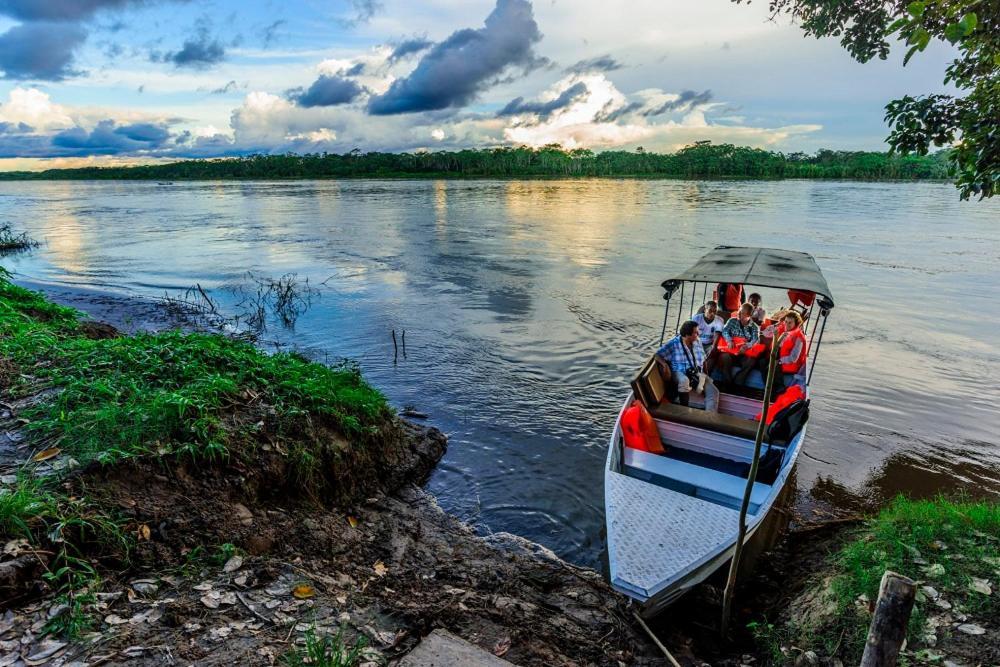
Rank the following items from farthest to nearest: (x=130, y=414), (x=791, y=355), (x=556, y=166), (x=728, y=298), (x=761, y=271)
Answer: (x=556, y=166), (x=728, y=298), (x=791, y=355), (x=761, y=271), (x=130, y=414)

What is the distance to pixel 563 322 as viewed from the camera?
17094 mm

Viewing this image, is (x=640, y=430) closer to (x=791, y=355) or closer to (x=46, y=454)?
(x=791, y=355)

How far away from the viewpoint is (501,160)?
140000 millimetres

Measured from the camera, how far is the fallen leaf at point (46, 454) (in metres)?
4.58

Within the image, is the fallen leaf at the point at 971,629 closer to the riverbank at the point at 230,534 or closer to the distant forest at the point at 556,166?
the riverbank at the point at 230,534

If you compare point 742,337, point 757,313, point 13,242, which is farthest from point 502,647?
point 13,242

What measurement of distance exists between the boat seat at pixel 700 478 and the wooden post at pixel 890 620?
312 cm

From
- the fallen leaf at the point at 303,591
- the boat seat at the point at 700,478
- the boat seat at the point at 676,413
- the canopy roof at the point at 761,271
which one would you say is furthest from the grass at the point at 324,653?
the canopy roof at the point at 761,271

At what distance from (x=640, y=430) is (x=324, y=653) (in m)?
4.94

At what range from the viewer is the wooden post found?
9.00 feet

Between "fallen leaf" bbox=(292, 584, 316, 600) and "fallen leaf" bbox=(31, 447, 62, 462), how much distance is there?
2550 mm

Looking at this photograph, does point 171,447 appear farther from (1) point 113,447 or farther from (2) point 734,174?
(2) point 734,174

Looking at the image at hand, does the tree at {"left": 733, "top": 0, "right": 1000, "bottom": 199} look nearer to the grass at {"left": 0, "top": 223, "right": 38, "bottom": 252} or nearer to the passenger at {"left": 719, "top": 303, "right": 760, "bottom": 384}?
the passenger at {"left": 719, "top": 303, "right": 760, "bottom": 384}

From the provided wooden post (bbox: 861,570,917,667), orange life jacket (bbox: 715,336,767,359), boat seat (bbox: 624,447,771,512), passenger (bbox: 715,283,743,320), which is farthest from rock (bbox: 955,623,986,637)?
passenger (bbox: 715,283,743,320)
